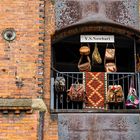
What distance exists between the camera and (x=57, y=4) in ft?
40.0

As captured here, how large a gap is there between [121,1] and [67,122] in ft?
10.2

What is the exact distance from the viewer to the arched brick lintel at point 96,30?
39.7 ft

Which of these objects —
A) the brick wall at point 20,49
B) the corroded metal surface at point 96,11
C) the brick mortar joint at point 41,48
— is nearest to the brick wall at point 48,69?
the corroded metal surface at point 96,11

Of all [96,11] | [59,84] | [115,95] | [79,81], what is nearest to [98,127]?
[115,95]

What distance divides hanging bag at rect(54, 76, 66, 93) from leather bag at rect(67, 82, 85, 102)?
18 centimetres

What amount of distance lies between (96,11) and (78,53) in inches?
74.1

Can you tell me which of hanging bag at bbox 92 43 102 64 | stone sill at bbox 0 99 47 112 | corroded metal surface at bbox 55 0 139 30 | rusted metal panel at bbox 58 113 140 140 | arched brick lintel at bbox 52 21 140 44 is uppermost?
corroded metal surface at bbox 55 0 139 30

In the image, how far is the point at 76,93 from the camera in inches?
462

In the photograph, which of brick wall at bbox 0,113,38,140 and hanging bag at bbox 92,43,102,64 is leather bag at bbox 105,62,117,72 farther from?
brick wall at bbox 0,113,38,140

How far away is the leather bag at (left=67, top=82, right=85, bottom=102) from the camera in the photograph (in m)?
11.7

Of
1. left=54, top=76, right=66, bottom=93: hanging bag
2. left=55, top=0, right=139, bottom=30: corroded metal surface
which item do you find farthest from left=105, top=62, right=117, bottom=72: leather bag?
left=54, top=76, right=66, bottom=93: hanging bag

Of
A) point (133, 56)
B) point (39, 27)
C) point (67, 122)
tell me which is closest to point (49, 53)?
point (39, 27)

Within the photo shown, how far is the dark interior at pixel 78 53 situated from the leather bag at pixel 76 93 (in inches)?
54.2

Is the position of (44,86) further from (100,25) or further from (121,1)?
(121,1)
